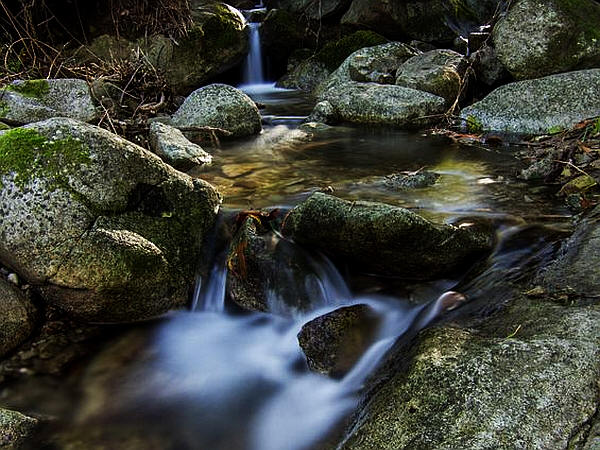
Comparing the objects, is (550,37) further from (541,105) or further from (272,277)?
(272,277)

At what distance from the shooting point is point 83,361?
3363 millimetres

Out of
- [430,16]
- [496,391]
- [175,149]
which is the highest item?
[430,16]

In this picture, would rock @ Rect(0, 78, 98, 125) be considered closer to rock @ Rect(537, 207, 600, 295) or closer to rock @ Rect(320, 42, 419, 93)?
rock @ Rect(320, 42, 419, 93)

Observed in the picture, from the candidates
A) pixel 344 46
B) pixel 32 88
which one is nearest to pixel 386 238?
pixel 32 88

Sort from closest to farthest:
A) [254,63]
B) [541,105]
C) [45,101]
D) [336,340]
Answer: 1. [336,340]
2. [45,101]
3. [541,105]
4. [254,63]

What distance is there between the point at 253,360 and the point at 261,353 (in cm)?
7

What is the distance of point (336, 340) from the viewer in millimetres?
3250

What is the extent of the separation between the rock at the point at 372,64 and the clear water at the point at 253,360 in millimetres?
5607

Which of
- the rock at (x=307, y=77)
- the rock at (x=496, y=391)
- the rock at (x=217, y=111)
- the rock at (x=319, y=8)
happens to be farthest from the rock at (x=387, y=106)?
the rock at (x=496, y=391)

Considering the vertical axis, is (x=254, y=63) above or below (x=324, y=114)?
above

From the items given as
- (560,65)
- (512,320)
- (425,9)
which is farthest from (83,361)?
(425,9)

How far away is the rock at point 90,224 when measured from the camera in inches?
134

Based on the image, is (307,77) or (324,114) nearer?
(324,114)

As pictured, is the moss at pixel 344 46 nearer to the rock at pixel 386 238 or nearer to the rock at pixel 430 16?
the rock at pixel 430 16
